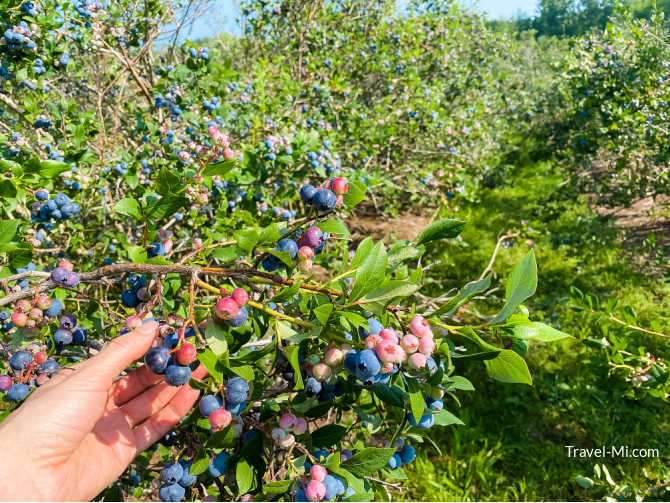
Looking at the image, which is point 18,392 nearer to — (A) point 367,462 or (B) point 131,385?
(B) point 131,385

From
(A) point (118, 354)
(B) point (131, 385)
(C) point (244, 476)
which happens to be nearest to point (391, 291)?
(C) point (244, 476)

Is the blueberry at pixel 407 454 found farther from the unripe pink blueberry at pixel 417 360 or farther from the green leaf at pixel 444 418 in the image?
the unripe pink blueberry at pixel 417 360

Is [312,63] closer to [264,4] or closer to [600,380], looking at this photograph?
[264,4]

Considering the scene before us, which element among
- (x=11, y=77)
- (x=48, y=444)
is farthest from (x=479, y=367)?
(x=11, y=77)

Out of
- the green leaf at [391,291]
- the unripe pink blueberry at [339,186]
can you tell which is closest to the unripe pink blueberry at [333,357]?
the green leaf at [391,291]

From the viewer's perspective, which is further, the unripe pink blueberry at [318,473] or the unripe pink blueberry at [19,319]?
the unripe pink blueberry at [19,319]

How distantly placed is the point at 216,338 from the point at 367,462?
44 centimetres

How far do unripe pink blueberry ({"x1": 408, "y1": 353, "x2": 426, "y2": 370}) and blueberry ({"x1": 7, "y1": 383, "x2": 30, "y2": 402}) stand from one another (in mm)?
1059

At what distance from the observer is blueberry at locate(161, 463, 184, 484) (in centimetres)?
106

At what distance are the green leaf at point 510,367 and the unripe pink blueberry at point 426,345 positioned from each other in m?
0.12

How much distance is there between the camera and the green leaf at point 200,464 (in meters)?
0.97

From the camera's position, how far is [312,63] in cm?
394

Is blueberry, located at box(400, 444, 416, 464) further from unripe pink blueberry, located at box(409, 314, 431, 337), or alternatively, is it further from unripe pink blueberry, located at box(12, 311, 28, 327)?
unripe pink blueberry, located at box(12, 311, 28, 327)

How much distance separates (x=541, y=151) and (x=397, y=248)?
286 inches
